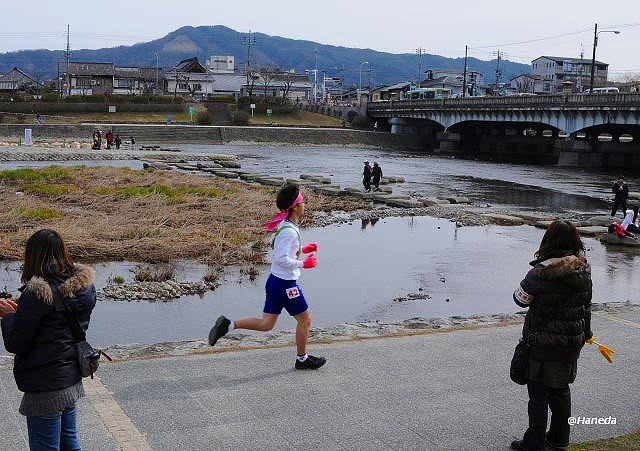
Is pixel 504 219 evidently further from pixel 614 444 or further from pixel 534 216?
pixel 614 444

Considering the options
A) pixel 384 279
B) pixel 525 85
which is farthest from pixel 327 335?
pixel 525 85

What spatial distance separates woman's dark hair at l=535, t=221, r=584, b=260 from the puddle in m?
5.61

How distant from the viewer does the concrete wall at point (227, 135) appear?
67.0 metres

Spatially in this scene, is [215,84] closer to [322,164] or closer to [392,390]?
[322,164]

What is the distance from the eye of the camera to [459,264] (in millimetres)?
16078

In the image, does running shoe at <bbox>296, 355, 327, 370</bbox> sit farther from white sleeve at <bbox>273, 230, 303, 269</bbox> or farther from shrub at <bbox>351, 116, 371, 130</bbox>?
shrub at <bbox>351, 116, 371, 130</bbox>

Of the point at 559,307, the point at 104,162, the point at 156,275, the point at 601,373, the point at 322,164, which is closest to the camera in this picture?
the point at 559,307

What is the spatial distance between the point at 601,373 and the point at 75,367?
5.11m

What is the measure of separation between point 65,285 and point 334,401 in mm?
2843

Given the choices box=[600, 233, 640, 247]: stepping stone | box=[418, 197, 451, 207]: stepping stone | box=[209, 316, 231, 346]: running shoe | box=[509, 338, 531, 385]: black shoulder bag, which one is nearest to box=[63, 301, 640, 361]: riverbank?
box=[209, 316, 231, 346]: running shoe

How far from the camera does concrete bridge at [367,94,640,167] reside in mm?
54219

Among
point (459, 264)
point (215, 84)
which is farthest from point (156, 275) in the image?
point (215, 84)

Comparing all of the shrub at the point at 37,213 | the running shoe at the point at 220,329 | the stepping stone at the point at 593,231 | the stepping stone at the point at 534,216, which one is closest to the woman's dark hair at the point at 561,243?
the running shoe at the point at 220,329

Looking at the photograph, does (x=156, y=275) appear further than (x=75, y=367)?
Yes
